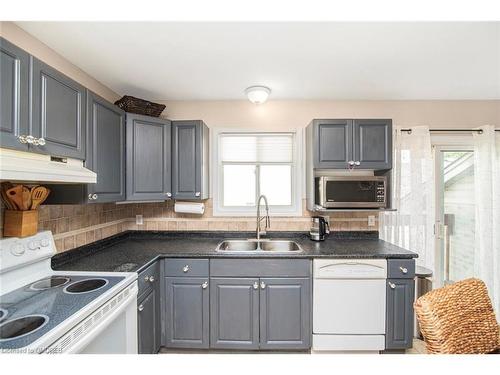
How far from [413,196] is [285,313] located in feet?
5.97

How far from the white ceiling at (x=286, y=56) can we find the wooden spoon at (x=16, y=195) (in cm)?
101

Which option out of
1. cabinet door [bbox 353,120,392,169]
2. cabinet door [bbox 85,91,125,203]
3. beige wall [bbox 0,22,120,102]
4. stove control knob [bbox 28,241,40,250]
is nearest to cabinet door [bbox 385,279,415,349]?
cabinet door [bbox 353,120,392,169]

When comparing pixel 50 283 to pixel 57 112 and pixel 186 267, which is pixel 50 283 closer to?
pixel 186 267

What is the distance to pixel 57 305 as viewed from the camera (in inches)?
45.4

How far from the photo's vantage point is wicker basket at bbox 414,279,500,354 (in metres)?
1.08

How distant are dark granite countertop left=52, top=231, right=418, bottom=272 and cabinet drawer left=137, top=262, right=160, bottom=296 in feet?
0.19

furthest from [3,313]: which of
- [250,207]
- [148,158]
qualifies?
[250,207]

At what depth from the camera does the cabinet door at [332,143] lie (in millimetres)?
2317

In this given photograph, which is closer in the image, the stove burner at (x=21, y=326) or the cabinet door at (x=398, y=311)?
the stove burner at (x=21, y=326)

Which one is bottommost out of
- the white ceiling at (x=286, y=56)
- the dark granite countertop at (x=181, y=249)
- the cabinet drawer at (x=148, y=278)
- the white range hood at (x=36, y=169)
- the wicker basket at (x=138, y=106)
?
the cabinet drawer at (x=148, y=278)

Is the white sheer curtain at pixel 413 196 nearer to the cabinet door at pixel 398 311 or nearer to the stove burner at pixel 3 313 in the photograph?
the cabinet door at pixel 398 311

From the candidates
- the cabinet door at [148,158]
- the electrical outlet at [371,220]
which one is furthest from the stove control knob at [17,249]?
the electrical outlet at [371,220]

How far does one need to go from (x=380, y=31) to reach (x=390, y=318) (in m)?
2.17
